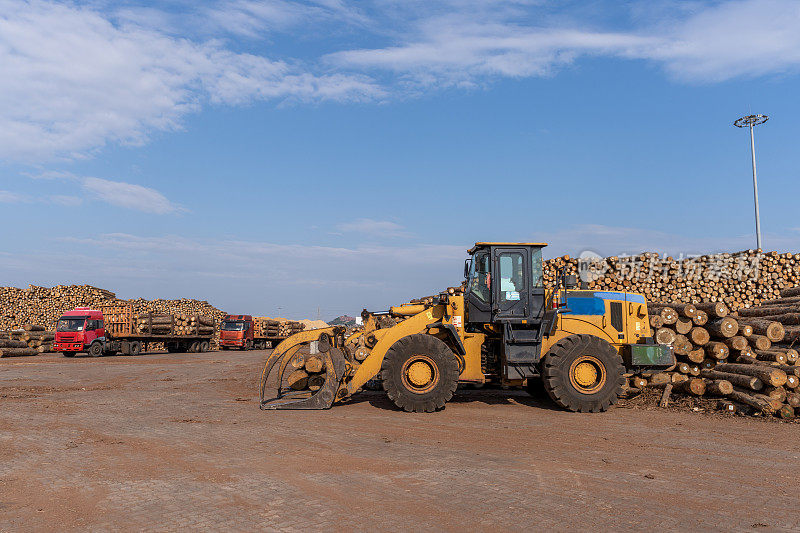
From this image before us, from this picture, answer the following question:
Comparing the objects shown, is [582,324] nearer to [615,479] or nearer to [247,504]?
[615,479]

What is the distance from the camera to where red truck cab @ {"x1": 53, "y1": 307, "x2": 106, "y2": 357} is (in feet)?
96.8

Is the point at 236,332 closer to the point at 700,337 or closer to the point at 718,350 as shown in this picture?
the point at 700,337

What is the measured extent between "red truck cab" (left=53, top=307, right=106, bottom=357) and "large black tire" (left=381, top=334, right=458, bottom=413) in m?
24.5

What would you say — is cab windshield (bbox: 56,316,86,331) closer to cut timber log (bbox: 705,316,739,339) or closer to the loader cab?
the loader cab

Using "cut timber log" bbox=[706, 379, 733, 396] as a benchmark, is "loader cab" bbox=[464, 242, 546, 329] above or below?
above

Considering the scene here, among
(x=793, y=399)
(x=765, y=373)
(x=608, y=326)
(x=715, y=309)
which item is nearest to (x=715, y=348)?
(x=715, y=309)

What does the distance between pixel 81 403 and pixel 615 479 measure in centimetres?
1116

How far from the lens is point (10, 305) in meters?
41.3

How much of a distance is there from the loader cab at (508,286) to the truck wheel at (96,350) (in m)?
25.6

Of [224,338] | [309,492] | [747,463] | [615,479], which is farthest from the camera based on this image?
[224,338]

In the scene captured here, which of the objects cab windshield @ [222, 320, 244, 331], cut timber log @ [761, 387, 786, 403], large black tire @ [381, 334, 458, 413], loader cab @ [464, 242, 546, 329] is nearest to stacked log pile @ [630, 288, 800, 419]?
cut timber log @ [761, 387, 786, 403]

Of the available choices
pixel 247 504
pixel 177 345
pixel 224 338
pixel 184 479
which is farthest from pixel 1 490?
pixel 224 338

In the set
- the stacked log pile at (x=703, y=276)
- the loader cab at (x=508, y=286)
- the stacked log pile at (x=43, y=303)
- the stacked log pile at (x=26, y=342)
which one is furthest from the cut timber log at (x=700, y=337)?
the stacked log pile at (x=43, y=303)

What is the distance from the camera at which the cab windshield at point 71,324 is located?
29.7m
